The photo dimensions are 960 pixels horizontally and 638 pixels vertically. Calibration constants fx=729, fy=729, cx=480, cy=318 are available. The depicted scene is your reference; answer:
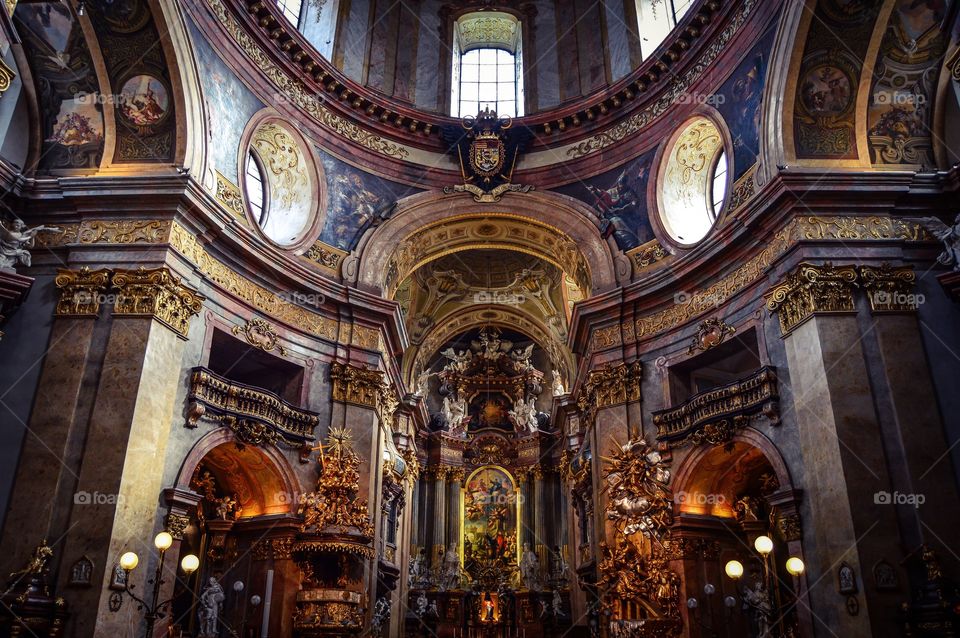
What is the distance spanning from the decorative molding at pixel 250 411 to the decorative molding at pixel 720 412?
8.14m

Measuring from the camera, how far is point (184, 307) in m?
14.1

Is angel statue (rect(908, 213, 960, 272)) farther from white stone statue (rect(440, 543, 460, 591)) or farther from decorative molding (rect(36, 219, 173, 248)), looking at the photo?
white stone statue (rect(440, 543, 460, 591))

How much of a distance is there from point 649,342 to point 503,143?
7963 mm

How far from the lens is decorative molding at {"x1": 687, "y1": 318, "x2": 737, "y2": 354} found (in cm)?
1563

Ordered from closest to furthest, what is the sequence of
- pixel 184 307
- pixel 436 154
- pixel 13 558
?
pixel 13 558 → pixel 184 307 → pixel 436 154

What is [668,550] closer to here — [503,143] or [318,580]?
[318,580]

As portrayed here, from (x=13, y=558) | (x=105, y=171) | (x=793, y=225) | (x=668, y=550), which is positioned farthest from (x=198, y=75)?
(x=668, y=550)

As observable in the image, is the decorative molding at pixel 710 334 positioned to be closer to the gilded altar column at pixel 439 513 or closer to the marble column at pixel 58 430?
the marble column at pixel 58 430

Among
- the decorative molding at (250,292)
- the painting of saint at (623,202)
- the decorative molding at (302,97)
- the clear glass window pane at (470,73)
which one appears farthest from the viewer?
the clear glass window pane at (470,73)

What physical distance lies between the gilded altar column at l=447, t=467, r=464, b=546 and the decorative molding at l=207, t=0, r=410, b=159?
14441 mm

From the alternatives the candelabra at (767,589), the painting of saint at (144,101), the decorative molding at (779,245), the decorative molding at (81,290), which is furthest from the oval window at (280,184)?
the candelabra at (767,589)

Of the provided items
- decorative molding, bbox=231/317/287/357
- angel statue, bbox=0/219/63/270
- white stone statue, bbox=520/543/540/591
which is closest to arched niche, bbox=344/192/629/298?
decorative molding, bbox=231/317/287/357

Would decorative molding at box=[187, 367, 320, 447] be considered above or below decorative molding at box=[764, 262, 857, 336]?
below

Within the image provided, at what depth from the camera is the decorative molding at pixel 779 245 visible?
13.6m
